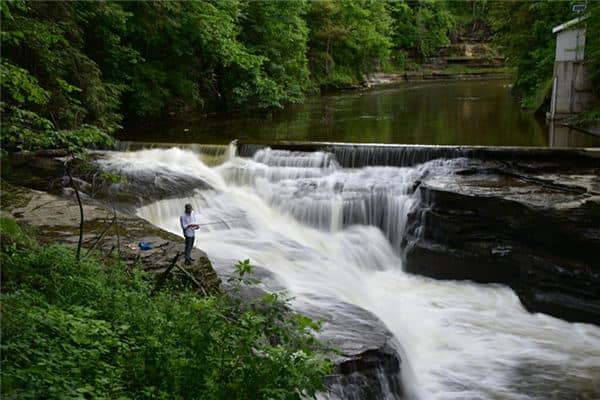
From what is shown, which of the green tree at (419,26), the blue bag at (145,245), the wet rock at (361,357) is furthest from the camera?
the green tree at (419,26)

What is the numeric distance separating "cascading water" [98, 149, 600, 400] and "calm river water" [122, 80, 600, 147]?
3.04 metres

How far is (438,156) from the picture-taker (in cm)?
1461

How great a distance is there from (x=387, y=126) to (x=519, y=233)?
10.2 m

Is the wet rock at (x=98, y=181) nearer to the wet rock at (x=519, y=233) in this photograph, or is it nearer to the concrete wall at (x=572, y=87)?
the wet rock at (x=519, y=233)

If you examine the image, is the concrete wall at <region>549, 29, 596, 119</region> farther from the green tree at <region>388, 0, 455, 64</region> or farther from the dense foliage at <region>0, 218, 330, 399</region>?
the green tree at <region>388, 0, 455, 64</region>

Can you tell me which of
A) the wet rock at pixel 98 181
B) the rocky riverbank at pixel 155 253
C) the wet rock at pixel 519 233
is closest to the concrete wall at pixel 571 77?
the wet rock at pixel 519 233

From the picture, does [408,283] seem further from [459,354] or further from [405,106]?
[405,106]

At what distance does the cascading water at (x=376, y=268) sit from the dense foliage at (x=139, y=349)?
3.03m

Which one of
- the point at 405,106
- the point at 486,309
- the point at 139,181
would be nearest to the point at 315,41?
the point at 405,106

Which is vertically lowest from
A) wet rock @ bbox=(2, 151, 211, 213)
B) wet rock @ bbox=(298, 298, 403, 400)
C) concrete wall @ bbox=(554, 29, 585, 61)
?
wet rock @ bbox=(298, 298, 403, 400)

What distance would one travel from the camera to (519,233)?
11820mm

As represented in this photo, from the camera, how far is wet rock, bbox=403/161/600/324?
440 inches

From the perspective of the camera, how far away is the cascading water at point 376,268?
893 centimetres

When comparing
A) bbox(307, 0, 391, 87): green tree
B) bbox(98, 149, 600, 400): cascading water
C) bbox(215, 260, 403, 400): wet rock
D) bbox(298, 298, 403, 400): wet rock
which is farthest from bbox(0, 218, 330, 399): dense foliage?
bbox(307, 0, 391, 87): green tree
